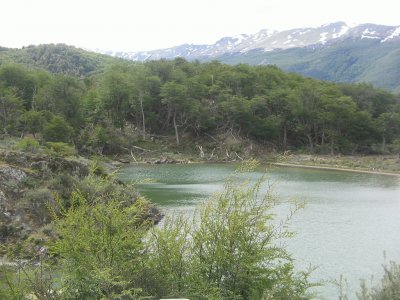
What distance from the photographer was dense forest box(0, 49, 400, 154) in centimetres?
6862

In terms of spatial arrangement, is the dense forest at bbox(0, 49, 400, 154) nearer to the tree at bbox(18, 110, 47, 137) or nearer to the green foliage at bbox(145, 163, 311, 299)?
the tree at bbox(18, 110, 47, 137)

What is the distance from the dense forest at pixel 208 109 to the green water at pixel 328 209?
16271 millimetres

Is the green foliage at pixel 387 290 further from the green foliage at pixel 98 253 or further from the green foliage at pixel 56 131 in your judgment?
the green foliage at pixel 56 131

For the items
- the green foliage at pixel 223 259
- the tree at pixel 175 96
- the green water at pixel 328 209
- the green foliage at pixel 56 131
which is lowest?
the green water at pixel 328 209

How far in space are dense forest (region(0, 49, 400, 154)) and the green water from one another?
16.3 m

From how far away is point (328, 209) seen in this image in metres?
32.8

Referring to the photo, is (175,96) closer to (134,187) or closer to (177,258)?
(134,187)

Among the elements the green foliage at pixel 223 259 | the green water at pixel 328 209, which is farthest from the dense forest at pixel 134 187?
the green water at pixel 328 209

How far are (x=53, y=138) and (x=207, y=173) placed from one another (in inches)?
756

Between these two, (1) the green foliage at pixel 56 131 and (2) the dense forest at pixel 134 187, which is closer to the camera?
(2) the dense forest at pixel 134 187

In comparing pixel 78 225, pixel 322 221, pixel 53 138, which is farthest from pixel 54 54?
pixel 78 225

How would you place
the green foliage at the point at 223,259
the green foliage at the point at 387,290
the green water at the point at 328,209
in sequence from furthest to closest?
the green water at the point at 328,209, the green foliage at the point at 387,290, the green foliage at the point at 223,259

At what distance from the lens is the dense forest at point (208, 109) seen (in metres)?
68.6

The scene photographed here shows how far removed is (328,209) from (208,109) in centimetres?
4375
